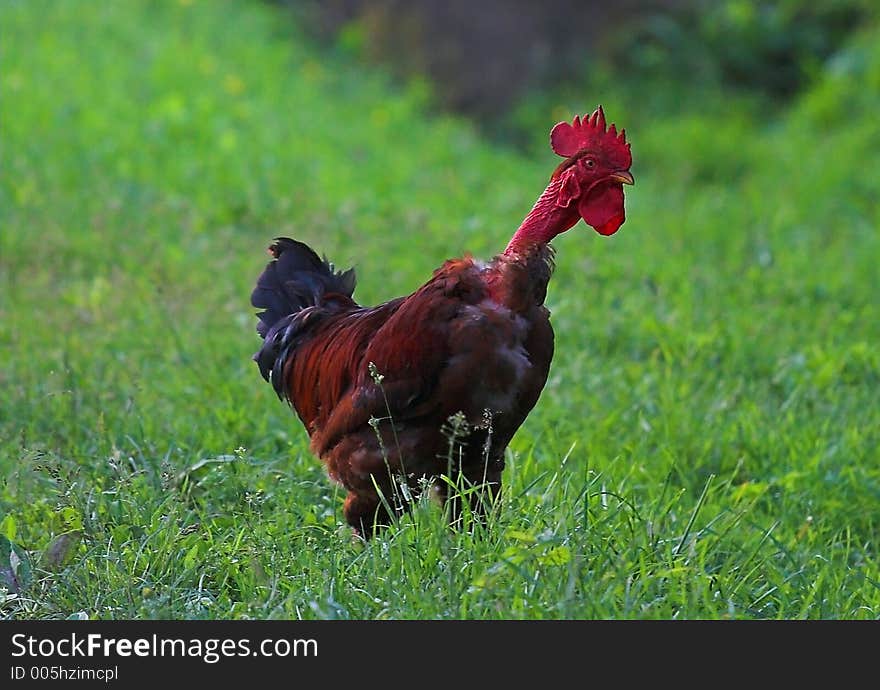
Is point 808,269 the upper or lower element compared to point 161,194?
lower

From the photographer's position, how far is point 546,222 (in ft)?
12.4

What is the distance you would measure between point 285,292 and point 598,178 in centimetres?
139

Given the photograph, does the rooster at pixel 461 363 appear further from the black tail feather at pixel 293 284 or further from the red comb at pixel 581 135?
the black tail feather at pixel 293 284

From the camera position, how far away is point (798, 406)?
5.75 meters

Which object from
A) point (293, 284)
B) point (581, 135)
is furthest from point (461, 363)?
point (293, 284)

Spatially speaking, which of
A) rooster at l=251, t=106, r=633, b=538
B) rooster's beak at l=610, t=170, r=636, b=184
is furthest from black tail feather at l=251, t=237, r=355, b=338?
rooster's beak at l=610, t=170, r=636, b=184

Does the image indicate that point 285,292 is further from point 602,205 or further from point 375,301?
point 375,301

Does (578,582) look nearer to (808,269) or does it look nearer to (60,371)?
(60,371)

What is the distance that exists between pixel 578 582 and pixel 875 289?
4.83 meters

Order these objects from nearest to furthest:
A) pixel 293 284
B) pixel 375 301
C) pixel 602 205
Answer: pixel 602 205
pixel 293 284
pixel 375 301

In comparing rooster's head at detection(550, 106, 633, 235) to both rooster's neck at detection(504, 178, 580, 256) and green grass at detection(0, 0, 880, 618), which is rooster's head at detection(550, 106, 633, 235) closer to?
rooster's neck at detection(504, 178, 580, 256)

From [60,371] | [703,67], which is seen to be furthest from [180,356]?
[703,67]

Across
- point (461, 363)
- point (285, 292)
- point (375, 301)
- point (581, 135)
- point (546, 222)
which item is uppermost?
point (375, 301)

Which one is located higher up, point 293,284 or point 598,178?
point 293,284
